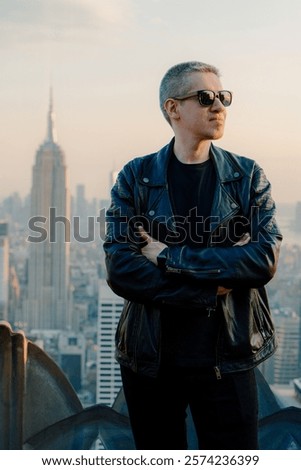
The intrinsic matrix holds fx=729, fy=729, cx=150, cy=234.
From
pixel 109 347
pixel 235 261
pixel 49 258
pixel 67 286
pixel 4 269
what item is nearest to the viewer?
pixel 235 261

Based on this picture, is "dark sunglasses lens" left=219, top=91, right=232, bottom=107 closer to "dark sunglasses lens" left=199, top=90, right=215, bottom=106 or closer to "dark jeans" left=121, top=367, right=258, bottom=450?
"dark sunglasses lens" left=199, top=90, right=215, bottom=106

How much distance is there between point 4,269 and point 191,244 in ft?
34.1

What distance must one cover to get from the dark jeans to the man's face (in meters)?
0.49

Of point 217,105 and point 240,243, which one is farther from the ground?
point 217,105

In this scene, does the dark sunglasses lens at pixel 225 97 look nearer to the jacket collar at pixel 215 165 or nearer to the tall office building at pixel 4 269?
the jacket collar at pixel 215 165

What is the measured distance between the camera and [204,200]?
59.5 inches

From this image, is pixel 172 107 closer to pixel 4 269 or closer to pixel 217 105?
pixel 217 105

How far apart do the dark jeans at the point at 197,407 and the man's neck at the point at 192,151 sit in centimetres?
44

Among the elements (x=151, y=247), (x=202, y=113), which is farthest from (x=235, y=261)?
(x=202, y=113)

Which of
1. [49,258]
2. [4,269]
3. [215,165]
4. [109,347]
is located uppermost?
[49,258]

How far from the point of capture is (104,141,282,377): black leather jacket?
144cm

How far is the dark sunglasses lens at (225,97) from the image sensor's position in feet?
4.87

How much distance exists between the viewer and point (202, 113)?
149cm
